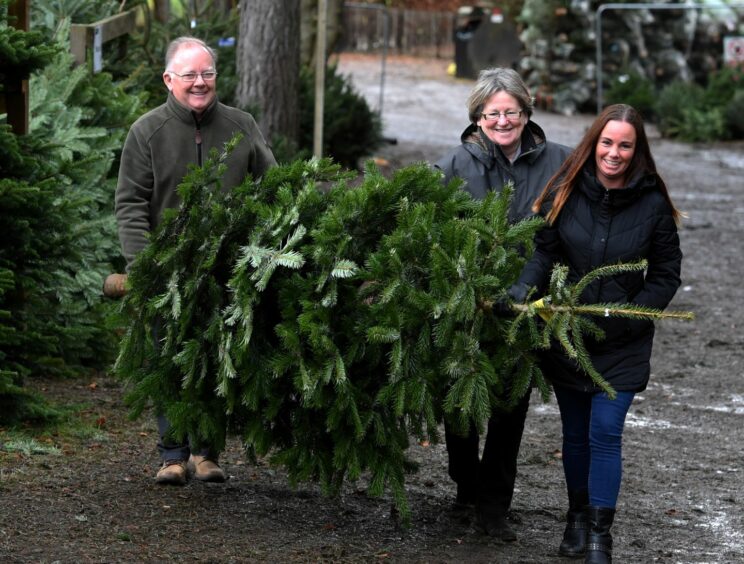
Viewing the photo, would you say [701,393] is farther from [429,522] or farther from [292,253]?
[292,253]

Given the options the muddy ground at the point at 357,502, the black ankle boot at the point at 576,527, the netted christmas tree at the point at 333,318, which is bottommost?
the muddy ground at the point at 357,502

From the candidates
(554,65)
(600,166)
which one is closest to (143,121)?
(600,166)

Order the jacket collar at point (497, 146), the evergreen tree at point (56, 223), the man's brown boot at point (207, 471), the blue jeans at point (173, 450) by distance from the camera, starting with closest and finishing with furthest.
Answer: the jacket collar at point (497, 146) < the blue jeans at point (173, 450) < the man's brown boot at point (207, 471) < the evergreen tree at point (56, 223)

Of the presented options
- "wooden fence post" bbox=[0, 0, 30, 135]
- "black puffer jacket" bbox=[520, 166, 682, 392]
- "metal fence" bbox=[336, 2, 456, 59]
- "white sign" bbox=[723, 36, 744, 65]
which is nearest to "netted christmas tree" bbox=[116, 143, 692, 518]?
"black puffer jacket" bbox=[520, 166, 682, 392]

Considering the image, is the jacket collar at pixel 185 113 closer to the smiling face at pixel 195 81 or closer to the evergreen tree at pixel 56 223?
the smiling face at pixel 195 81

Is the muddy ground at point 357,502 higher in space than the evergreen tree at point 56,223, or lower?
lower

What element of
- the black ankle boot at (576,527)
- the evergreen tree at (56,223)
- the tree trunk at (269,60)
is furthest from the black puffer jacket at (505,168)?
the tree trunk at (269,60)

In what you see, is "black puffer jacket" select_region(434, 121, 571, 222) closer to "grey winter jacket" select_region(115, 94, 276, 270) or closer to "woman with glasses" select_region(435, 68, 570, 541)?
"woman with glasses" select_region(435, 68, 570, 541)

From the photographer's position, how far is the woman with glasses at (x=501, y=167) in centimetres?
538

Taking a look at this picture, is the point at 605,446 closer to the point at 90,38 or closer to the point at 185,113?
the point at 185,113

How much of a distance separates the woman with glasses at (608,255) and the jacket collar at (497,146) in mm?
268

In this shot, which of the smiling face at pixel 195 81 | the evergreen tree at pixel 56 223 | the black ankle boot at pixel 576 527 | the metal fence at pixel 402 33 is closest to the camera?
the black ankle boot at pixel 576 527

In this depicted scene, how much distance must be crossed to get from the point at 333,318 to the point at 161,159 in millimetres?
1320

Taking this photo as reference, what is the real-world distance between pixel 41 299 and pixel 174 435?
2.45 m
